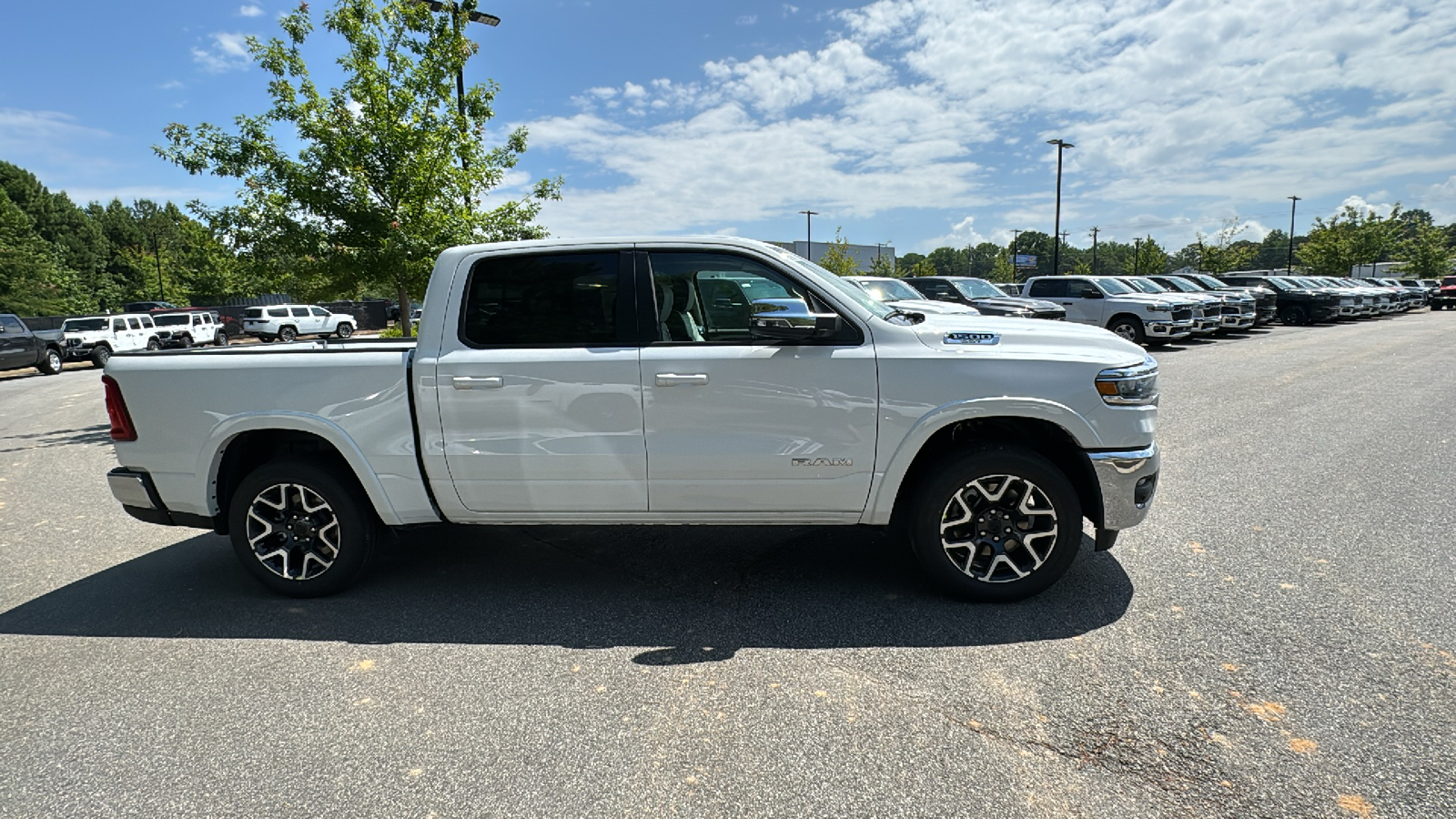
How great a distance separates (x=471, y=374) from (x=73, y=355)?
26429 millimetres

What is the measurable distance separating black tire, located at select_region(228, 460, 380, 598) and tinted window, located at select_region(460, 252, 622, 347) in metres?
1.13

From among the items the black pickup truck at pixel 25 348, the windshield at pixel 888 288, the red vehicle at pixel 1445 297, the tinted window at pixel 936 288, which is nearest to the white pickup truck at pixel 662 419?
the windshield at pixel 888 288

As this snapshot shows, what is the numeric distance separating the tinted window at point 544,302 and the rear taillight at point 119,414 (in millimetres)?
1843

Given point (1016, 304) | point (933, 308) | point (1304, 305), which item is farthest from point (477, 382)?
point (1304, 305)

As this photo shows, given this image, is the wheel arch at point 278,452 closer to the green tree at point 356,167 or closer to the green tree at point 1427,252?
the green tree at point 356,167

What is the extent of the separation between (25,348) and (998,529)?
985 inches

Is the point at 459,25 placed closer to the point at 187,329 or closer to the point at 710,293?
the point at 710,293

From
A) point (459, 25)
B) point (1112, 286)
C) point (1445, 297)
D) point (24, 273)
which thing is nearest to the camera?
point (459, 25)

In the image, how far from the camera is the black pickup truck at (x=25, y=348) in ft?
64.6

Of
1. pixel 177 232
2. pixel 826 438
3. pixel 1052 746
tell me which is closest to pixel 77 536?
pixel 826 438

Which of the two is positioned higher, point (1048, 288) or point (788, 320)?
point (788, 320)

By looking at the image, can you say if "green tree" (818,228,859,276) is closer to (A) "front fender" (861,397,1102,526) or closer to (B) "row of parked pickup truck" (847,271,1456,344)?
(B) "row of parked pickup truck" (847,271,1456,344)

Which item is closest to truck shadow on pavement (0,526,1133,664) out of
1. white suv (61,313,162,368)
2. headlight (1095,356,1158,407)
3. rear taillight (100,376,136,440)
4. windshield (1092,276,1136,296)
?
rear taillight (100,376,136,440)

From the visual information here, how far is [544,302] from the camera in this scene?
160 inches
